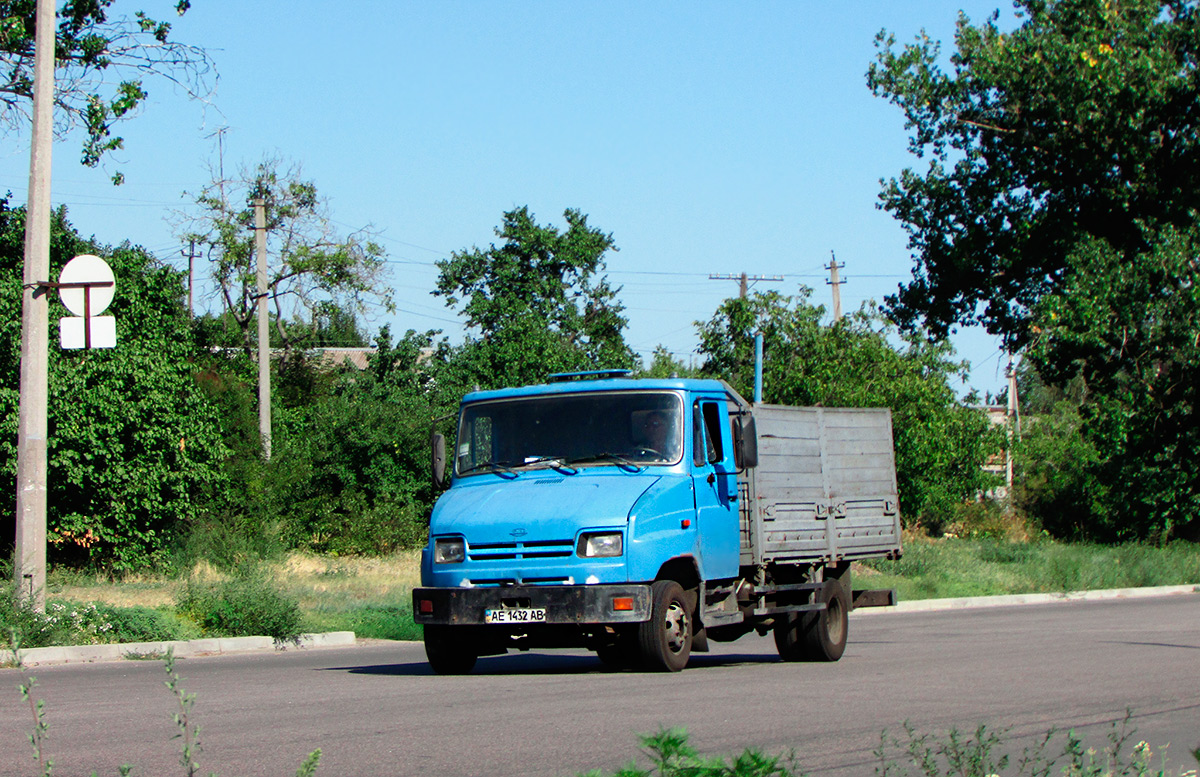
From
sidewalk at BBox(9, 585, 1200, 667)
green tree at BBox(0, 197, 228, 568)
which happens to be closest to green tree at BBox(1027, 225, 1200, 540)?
green tree at BBox(0, 197, 228, 568)

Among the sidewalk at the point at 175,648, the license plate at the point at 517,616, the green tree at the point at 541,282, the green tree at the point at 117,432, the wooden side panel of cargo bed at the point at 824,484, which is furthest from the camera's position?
the green tree at the point at 541,282

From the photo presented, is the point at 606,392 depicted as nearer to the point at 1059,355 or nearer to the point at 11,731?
the point at 11,731

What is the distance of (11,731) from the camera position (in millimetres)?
8250

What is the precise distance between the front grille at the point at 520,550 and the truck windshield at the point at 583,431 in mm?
993

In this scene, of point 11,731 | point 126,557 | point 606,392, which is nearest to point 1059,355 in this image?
point 126,557

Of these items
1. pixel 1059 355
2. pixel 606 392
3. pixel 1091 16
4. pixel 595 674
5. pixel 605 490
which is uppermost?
pixel 1091 16

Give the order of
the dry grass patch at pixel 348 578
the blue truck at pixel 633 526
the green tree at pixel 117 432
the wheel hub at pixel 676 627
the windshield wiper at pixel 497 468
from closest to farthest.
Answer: the blue truck at pixel 633 526 → the wheel hub at pixel 676 627 → the windshield wiper at pixel 497 468 → the dry grass patch at pixel 348 578 → the green tree at pixel 117 432

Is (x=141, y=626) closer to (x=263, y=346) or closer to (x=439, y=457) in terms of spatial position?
(x=439, y=457)

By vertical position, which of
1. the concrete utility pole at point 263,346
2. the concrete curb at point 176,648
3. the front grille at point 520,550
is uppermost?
the concrete utility pole at point 263,346

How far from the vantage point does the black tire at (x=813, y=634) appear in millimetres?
13695

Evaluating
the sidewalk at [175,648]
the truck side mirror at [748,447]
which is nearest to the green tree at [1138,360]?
the sidewalk at [175,648]

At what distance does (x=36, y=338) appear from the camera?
→ 1542 centimetres

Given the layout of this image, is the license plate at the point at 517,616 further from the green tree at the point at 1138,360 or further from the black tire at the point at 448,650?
the green tree at the point at 1138,360

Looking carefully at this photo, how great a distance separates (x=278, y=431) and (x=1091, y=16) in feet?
84.5
